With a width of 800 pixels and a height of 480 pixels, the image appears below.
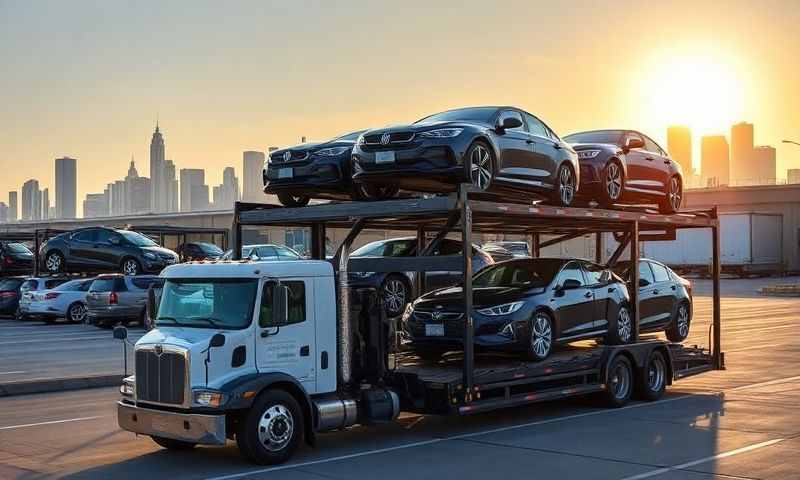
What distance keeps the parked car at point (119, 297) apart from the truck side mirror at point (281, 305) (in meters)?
18.5

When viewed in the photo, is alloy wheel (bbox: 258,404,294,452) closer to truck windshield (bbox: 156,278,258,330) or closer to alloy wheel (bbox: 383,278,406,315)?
truck windshield (bbox: 156,278,258,330)

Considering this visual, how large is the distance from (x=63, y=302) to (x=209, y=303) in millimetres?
22108

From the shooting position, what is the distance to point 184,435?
955 centimetres

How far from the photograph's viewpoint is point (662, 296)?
1623cm

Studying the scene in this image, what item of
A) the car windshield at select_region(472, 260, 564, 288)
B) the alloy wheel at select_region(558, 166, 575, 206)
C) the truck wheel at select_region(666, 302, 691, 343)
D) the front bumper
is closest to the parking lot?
the front bumper

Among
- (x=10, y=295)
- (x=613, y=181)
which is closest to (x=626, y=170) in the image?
(x=613, y=181)

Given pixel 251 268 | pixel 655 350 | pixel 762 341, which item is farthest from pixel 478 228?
pixel 762 341

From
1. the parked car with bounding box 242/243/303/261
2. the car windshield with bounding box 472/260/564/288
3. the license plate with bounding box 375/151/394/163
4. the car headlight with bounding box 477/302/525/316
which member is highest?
the license plate with bounding box 375/151/394/163

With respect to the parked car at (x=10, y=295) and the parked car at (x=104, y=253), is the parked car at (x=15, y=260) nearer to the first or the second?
the parked car at (x=10, y=295)

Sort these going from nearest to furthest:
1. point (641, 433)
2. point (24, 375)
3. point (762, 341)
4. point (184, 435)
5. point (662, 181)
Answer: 1. point (184, 435)
2. point (641, 433)
3. point (662, 181)
4. point (24, 375)
5. point (762, 341)

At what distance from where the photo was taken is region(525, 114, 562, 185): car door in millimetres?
12892

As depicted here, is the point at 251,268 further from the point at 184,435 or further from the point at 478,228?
the point at 478,228

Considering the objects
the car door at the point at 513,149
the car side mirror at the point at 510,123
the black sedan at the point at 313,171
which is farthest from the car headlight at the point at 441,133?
the black sedan at the point at 313,171

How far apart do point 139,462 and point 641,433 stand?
5.64 meters
